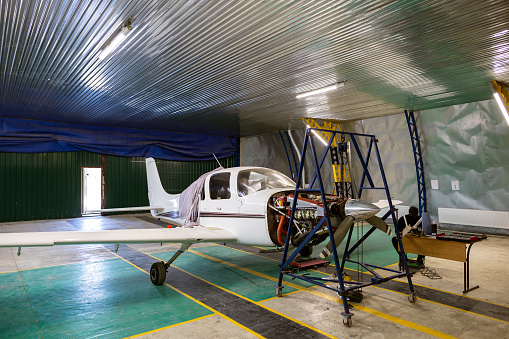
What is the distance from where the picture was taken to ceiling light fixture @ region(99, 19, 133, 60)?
530cm

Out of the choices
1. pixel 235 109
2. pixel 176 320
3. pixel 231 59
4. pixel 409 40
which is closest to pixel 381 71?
pixel 409 40

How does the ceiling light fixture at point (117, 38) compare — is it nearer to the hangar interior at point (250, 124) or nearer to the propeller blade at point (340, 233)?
the hangar interior at point (250, 124)

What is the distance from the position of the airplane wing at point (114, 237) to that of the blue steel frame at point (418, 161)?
822 cm

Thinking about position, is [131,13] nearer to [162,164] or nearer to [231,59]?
[231,59]

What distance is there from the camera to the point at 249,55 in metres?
6.58

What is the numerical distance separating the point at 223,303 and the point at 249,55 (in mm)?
4720

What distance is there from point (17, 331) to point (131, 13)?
455cm

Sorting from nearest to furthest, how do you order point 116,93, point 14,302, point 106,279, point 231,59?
point 14,302 → point 106,279 → point 231,59 → point 116,93

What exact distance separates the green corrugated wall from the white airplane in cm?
1003

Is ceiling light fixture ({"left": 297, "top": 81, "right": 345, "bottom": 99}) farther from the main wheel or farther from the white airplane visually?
the main wheel

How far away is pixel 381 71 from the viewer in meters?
7.54

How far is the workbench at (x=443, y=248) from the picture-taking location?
15.5ft

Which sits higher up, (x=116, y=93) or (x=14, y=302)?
(x=116, y=93)

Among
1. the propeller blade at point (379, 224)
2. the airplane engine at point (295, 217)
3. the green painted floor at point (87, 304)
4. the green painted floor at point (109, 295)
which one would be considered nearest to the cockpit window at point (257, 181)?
the airplane engine at point (295, 217)
